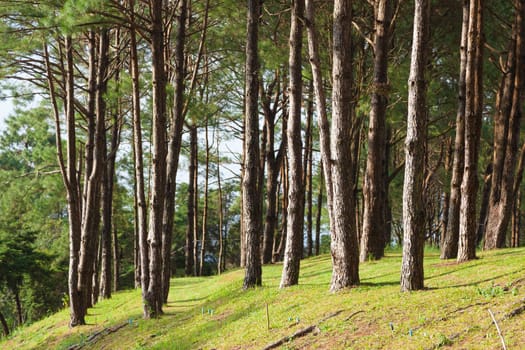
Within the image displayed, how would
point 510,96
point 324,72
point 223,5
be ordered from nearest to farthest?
1. point 510,96
2. point 223,5
3. point 324,72

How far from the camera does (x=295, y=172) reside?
10664 millimetres

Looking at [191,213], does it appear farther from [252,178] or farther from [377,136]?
[252,178]

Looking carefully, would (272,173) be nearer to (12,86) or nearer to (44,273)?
(12,86)

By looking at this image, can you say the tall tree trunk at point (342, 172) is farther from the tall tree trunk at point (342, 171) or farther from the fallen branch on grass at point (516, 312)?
the fallen branch on grass at point (516, 312)

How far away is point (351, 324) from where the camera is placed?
680cm

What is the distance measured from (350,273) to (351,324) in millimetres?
2111

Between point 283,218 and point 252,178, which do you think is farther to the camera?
point 283,218

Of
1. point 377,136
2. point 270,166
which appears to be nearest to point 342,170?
point 377,136

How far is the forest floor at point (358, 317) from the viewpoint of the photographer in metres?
5.74

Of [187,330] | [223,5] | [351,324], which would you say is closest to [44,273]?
[223,5]

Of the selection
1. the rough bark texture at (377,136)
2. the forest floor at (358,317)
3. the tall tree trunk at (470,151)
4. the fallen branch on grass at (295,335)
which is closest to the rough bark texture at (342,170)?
the forest floor at (358,317)

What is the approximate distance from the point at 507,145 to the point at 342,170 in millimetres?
7283

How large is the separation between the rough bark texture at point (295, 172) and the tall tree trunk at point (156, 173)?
2.59 metres

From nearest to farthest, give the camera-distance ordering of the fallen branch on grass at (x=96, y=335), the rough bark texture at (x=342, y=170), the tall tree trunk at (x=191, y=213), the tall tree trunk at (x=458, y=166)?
the rough bark texture at (x=342, y=170), the fallen branch on grass at (x=96, y=335), the tall tree trunk at (x=458, y=166), the tall tree trunk at (x=191, y=213)
